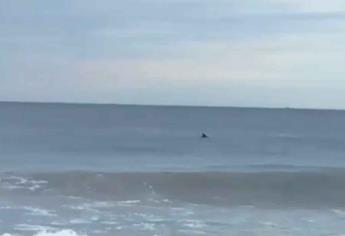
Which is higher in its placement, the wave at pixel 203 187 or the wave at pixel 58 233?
the wave at pixel 203 187

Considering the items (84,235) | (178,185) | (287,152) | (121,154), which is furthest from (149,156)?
(84,235)

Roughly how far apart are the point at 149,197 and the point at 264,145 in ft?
94.2

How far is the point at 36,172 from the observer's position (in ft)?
80.7

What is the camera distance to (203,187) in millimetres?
22125

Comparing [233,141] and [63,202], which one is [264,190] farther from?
[233,141]

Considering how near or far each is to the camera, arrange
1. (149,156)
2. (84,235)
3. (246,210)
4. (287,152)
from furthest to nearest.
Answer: (287,152), (149,156), (246,210), (84,235)

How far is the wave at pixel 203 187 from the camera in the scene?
64.1 feet

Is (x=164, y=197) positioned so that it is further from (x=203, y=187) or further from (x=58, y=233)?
(x=58, y=233)

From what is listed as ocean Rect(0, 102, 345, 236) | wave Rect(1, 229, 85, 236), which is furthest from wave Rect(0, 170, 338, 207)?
wave Rect(1, 229, 85, 236)

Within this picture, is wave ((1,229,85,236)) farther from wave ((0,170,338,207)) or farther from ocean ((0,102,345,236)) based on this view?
wave ((0,170,338,207))

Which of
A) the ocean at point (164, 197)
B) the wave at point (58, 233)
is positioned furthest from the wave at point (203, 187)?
the wave at point (58, 233)

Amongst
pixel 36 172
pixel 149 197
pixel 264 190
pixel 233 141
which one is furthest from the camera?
pixel 233 141

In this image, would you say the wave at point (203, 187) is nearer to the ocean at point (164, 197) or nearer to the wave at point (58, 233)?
the ocean at point (164, 197)

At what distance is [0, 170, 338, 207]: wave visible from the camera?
19.5 m
